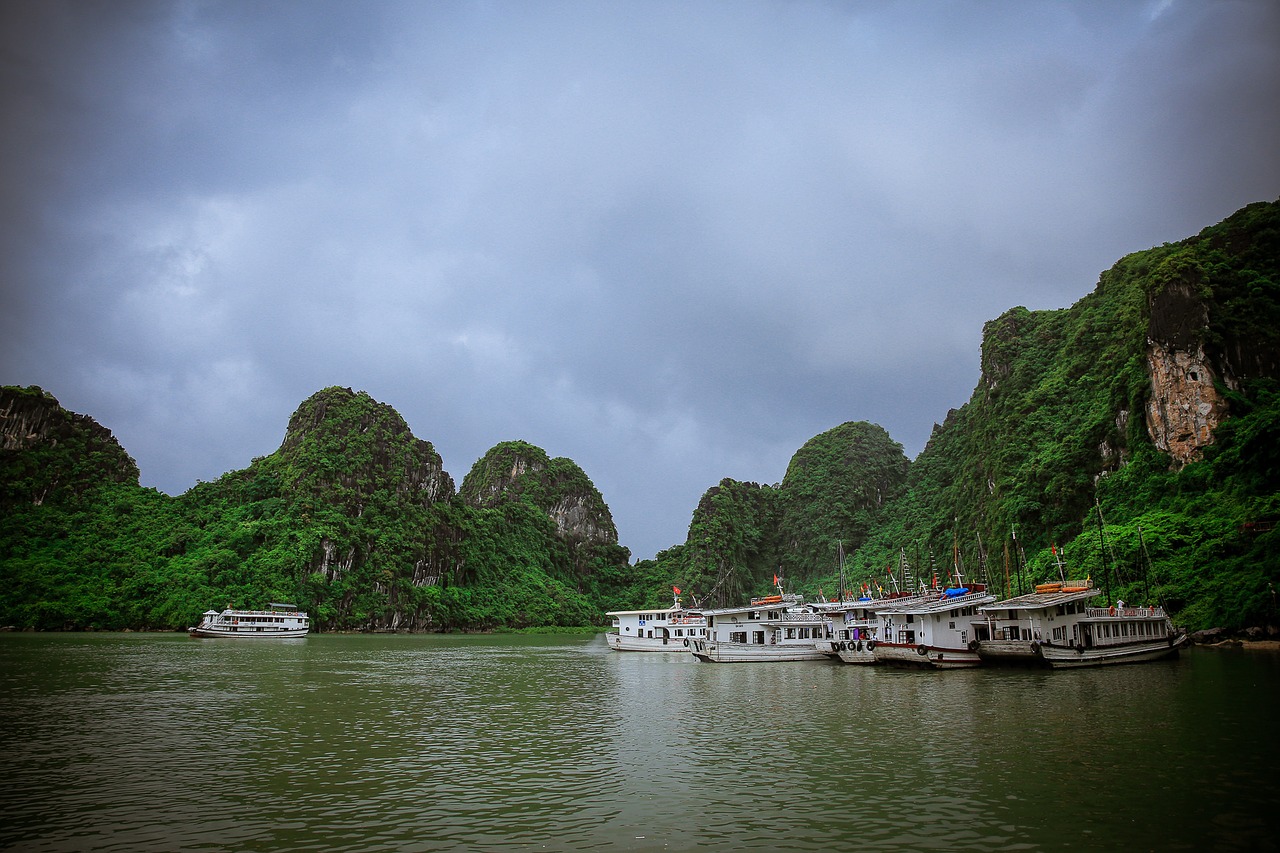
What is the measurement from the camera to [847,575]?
5930 inches

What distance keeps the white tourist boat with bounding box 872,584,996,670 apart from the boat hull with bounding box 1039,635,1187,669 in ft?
13.1

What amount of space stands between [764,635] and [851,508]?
435ft

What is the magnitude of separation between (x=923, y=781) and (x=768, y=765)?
3.62 metres

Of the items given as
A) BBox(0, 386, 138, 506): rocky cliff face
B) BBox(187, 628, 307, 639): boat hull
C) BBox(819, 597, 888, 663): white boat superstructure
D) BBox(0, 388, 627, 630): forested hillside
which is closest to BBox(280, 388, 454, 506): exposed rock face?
BBox(0, 388, 627, 630): forested hillside

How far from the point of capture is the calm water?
1209 cm

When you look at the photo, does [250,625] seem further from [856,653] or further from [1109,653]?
[1109,653]

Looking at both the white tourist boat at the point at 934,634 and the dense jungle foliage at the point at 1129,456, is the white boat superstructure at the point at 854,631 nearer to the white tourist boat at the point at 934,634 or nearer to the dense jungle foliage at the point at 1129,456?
the white tourist boat at the point at 934,634

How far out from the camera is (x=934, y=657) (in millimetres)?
43125

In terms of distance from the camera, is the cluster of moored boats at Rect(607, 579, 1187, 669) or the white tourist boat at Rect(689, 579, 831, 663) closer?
the cluster of moored boats at Rect(607, 579, 1187, 669)

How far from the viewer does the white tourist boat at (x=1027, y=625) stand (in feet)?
135

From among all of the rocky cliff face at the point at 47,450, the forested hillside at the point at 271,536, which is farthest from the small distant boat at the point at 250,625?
the rocky cliff face at the point at 47,450

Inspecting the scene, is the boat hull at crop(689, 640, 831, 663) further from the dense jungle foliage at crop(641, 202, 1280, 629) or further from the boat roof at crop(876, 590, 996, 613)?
the dense jungle foliage at crop(641, 202, 1280, 629)


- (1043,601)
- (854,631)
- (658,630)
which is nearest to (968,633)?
(1043,601)

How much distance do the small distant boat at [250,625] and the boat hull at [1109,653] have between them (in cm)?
8383
